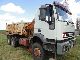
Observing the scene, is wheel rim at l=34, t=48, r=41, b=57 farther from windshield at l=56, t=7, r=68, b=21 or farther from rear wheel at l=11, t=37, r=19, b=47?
rear wheel at l=11, t=37, r=19, b=47

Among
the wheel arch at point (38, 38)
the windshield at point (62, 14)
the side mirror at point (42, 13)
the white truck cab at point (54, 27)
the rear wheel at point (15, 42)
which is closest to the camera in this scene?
the white truck cab at point (54, 27)

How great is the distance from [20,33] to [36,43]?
3.42m

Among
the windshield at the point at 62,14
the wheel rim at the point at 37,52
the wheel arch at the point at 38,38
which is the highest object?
the windshield at the point at 62,14

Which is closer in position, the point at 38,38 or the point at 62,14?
the point at 62,14

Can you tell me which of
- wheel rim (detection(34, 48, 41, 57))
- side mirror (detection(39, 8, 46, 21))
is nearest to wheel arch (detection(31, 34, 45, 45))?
wheel rim (detection(34, 48, 41, 57))

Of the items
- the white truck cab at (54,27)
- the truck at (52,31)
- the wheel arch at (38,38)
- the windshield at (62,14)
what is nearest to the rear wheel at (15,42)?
the truck at (52,31)

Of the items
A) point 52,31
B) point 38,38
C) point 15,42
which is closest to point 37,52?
point 38,38

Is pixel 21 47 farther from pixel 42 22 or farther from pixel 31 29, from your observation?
pixel 42 22

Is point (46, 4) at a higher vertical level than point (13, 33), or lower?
higher

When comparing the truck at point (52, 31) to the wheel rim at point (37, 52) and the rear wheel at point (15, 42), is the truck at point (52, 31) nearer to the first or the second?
the wheel rim at point (37, 52)

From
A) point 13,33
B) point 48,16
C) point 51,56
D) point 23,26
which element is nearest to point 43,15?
point 48,16

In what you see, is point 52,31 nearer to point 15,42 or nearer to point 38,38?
point 38,38

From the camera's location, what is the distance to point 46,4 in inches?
452

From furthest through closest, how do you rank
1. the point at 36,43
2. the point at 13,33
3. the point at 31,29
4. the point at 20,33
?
1. the point at 13,33
2. the point at 20,33
3. the point at 31,29
4. the point at 36,43
